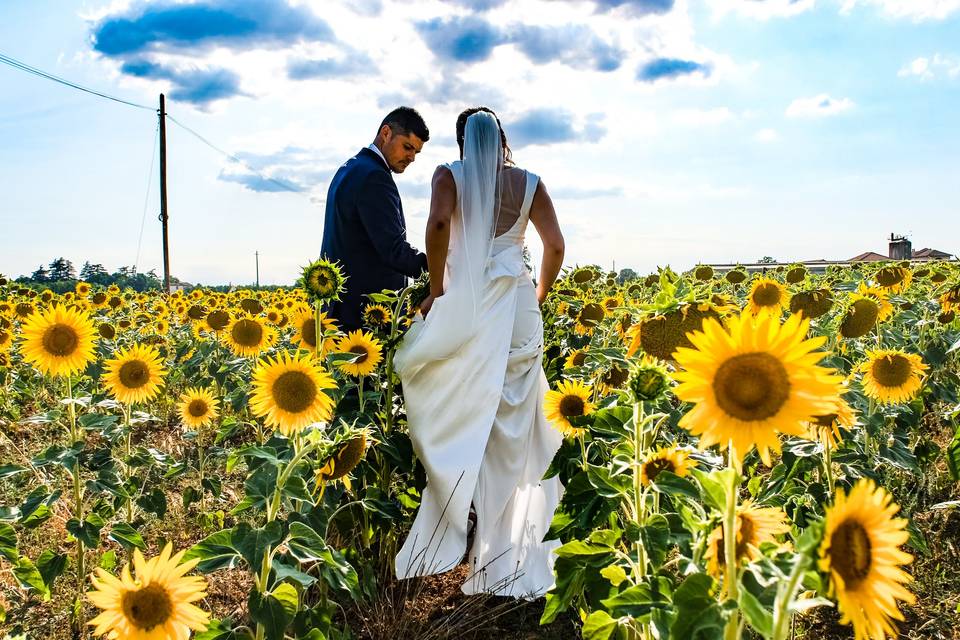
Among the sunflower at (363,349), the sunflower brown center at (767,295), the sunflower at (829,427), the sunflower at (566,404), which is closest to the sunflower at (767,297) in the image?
the sunflower brown center at (767,295)

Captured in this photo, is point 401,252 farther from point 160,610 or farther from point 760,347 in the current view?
point 760,347

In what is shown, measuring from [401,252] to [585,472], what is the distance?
242cm

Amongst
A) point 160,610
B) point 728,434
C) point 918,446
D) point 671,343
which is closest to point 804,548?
point 728,434

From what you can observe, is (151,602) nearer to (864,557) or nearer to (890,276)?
(864,557)

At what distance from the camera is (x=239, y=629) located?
1742mm

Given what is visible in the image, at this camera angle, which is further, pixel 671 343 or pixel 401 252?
pixel 401 252

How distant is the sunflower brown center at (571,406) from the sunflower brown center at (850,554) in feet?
5.40

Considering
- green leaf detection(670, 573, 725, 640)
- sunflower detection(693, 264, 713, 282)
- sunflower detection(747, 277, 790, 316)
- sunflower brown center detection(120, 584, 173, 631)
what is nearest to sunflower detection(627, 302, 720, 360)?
green leaf detection(670, 573, 725, 640)

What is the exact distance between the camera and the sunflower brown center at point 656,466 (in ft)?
6.10

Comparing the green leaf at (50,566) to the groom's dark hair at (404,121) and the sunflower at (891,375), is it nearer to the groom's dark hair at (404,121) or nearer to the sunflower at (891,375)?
the groom's dark hair at (404,121)

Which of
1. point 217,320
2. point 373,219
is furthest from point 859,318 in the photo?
point 217,320

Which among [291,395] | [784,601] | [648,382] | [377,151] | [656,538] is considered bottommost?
[656,538]

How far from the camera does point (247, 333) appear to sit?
3.79 metres

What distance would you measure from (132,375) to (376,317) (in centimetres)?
109
